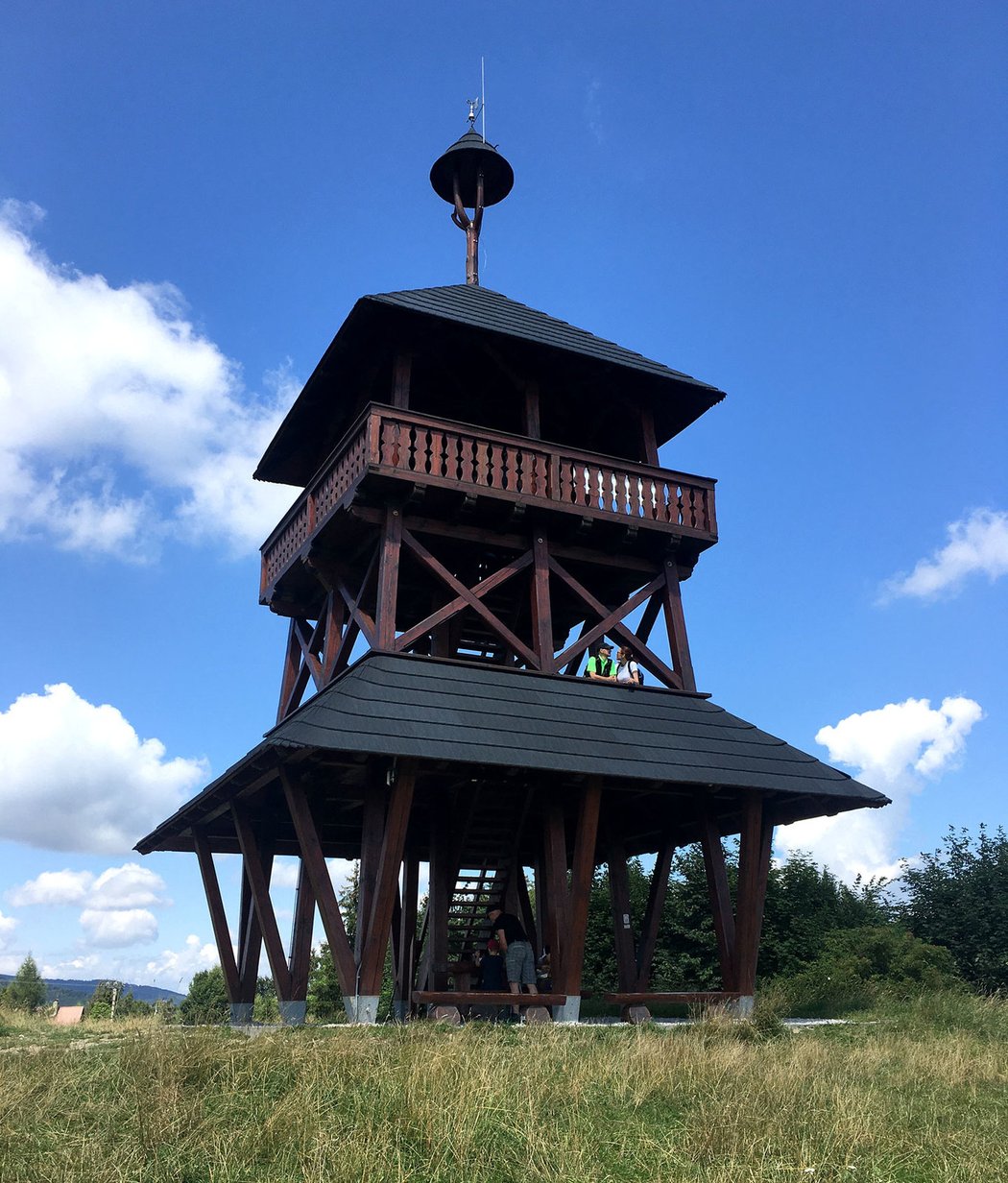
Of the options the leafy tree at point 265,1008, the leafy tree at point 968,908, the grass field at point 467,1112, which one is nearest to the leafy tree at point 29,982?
the leafy tree at point 265,1008

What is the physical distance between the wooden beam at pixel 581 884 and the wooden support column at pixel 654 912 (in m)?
3.74

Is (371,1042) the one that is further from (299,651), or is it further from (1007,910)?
(1007,910)

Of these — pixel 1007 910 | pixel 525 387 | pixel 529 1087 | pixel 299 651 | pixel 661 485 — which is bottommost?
pixel 529 1087

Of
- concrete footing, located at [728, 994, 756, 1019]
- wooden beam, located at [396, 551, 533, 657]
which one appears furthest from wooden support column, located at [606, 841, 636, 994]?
wooden beam, located at [396, 551, 533, 657]

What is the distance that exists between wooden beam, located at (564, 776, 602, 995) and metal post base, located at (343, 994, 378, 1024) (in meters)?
2.34

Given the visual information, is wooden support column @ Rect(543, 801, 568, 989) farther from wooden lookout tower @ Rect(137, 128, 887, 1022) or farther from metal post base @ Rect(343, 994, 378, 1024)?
metal post base @ Rect(343, 994, 378, 1024)

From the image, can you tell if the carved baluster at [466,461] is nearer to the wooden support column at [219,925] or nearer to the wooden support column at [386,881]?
the wooden support column at [386,881]

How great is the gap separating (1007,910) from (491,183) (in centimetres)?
2153

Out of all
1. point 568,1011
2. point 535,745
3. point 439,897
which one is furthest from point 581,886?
point 439,897

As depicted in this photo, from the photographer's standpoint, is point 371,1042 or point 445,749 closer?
point 371,1042

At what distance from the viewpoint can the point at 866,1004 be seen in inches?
683

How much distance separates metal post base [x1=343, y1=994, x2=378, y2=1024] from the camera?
11477 mm

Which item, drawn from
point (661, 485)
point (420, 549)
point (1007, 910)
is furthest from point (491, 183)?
point (1007, 910)

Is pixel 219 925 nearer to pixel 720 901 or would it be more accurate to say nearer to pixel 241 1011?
pixel 241 1011
